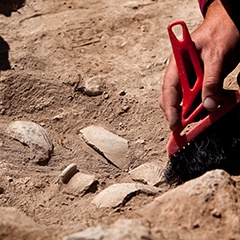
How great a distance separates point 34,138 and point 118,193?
535 millimetres

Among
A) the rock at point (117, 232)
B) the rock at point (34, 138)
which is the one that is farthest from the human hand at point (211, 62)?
the rock at point (117, 232)

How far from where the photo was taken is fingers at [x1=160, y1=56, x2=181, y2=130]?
2283 millimetres

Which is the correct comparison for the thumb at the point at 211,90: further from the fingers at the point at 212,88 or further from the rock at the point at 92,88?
the rock at the point at 92,88

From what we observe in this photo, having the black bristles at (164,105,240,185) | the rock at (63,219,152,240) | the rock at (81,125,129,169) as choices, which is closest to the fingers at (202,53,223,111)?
the black bristles at (164,105,240,185)

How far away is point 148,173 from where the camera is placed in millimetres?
2443

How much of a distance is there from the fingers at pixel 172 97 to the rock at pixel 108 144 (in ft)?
1.08

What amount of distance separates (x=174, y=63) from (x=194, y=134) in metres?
0.28

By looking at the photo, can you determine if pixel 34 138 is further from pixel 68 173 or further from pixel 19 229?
pixel 19 229

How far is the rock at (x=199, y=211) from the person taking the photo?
1714mm

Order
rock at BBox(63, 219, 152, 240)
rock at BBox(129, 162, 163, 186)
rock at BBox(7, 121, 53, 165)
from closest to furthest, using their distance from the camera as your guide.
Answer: rock at BBox(63, 219, 152, 240)
rock at BBox(129, 162, 163, 186)
rock at BBox(7, 121, 53, 165)

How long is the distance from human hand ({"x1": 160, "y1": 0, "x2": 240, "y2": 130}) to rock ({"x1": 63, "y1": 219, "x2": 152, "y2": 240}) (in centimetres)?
67

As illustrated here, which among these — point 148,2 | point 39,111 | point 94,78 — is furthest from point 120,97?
point 148,2

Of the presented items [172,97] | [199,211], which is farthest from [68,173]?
[199,211]

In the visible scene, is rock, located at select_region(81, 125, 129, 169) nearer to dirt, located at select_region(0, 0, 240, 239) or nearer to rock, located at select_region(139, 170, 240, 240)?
dirt, located at select_region(0, 0, 240, 239)
